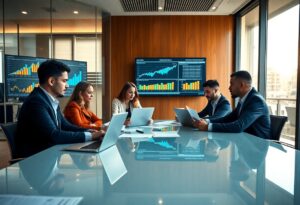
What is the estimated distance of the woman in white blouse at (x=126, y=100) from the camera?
148 inches

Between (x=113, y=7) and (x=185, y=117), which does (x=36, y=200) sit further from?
(x=113, y=7)

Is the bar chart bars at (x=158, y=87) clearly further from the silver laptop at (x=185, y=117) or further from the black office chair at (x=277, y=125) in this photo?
the black office chair at (x=277, y=125)

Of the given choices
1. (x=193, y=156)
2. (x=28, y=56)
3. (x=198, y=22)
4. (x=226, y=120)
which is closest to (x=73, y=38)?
(x=28, y=56)

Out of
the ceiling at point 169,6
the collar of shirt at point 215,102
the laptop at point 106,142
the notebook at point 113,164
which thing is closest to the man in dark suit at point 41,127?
the laptop at point 106,142

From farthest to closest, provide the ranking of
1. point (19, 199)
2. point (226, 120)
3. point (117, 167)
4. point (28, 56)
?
point (28, 56), point (226, 120), point (117, 167), point (19, 199)

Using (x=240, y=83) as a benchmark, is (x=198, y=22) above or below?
above

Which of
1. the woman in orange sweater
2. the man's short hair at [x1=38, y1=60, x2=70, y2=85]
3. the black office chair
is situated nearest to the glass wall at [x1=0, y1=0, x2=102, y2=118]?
the woman in orange sweater

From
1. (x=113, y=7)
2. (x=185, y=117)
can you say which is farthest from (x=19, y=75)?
(x=185, y=117)

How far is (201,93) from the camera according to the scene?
18.6ft

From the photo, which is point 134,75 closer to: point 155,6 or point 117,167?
point 155,6

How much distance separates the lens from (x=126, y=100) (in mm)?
3906

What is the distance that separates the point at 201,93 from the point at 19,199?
508cm

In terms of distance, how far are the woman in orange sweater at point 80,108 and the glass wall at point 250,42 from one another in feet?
9.98

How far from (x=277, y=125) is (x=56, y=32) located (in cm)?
417
